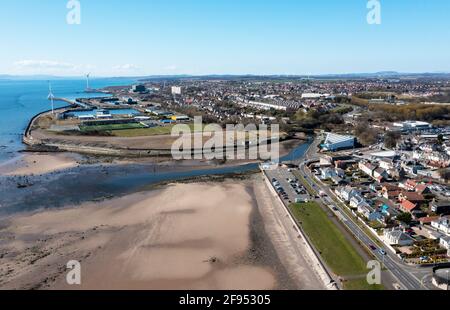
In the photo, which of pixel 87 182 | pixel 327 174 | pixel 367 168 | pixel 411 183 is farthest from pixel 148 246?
pixel 367 168

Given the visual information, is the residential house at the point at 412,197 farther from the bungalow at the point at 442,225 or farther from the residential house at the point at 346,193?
the bungalow at the point at 442,225

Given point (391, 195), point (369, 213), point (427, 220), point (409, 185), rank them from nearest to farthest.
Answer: point (427, 220) < point (369, 213) < point (391, 195) < point (409, 185)

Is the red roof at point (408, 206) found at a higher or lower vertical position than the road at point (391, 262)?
higher

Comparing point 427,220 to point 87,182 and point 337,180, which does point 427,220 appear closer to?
point 337,180

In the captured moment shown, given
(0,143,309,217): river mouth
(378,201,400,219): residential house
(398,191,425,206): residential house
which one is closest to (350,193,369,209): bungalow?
(378,201,400,219): residential house

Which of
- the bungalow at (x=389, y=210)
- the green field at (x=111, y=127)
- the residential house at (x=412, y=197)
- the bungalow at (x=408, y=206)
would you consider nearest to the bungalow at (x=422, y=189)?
the residential house at (x=412, y=197)
